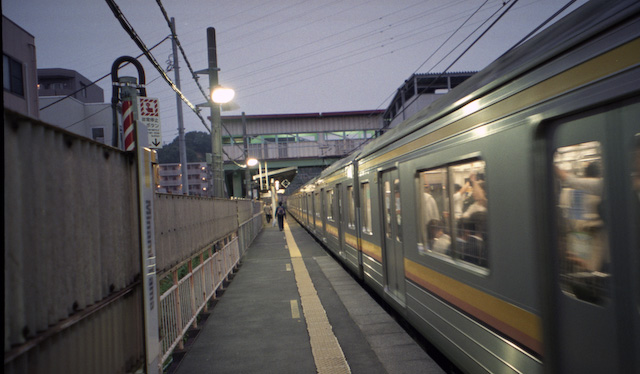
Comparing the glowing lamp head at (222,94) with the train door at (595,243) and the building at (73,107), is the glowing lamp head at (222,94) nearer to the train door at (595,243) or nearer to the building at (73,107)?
the train door at (595,243)

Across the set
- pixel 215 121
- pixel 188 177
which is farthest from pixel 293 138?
pixel 188 177

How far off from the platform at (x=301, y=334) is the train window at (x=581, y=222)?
2.34m

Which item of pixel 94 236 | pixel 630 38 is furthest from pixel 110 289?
pixel 630 38

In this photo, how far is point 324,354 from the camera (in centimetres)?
467

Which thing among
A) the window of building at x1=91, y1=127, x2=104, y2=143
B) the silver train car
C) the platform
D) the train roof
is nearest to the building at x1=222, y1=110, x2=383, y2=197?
the window of building at x1=91, y1=127, x2=104, y2=143

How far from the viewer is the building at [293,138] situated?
103 feet

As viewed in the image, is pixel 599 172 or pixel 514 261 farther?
pixel 514 261

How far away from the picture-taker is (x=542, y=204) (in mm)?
2494

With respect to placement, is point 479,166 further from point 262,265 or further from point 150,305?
point 262,265

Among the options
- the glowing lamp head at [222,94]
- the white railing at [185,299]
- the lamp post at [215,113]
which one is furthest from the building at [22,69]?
the white railing at [185,299]

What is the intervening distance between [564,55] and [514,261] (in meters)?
1.30

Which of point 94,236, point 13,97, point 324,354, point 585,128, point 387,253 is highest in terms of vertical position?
point 13,97

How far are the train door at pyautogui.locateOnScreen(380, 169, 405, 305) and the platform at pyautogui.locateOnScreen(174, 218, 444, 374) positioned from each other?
558 millimetres

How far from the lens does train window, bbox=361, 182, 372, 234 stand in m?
7.30
